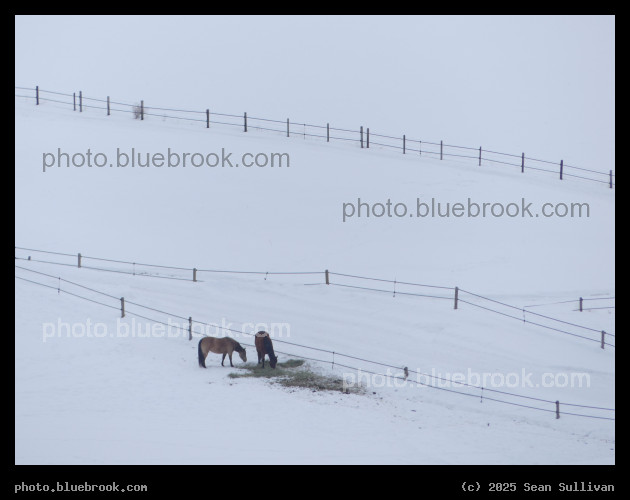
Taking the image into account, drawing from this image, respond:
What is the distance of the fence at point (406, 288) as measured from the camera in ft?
70.8

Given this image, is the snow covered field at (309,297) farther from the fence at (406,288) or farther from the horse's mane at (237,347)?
the horse's mane at (237,347)

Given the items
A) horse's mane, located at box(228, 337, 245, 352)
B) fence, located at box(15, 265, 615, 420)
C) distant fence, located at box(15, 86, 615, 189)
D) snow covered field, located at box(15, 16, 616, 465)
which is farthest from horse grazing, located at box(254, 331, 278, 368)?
distant fence, located at box(15, 86, 615, 189)

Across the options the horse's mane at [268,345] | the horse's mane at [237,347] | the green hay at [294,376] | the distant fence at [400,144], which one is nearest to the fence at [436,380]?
the green hay at [294,376]

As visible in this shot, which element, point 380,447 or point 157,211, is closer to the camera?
point 380,447

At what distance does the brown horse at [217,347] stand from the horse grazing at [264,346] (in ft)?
1.66

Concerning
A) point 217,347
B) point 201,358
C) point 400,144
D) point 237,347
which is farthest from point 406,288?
point 400,144

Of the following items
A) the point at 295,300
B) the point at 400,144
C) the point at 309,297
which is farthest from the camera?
the point at 400,144

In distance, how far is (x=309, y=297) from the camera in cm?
2436

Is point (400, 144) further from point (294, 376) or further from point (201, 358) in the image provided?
point (201, 358)

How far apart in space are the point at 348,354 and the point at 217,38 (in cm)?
7212

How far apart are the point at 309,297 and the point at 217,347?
4.85m

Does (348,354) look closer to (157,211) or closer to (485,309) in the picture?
(485,309)
